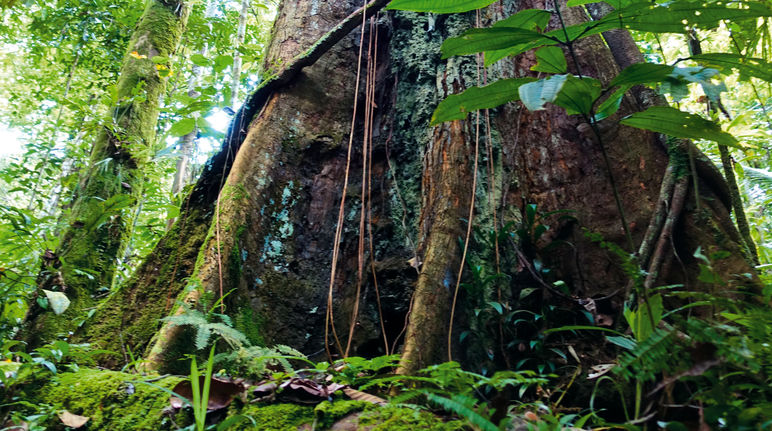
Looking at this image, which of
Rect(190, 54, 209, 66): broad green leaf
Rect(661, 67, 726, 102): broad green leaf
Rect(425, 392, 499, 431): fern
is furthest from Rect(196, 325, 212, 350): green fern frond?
Rect(190, 54, 209, 66): broad green leaf

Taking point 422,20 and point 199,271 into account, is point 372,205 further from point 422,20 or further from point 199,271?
point 422,20

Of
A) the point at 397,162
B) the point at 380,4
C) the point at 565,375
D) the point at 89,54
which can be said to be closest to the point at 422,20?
the point at 380,4

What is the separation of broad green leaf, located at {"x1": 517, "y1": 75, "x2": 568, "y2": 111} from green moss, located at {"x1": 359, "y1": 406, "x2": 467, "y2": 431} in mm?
899

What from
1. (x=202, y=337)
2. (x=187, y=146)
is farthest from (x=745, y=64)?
(x=187, y=146)

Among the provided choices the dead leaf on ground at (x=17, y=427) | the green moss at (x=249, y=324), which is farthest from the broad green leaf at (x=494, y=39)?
the dead leaf on ground at (x=17, y=427)

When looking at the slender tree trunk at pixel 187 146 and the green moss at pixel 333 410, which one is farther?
the slender tree trunk at pixel 187 146

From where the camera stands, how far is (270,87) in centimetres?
321

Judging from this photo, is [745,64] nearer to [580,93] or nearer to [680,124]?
[680,124]

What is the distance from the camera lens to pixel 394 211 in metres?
2.82

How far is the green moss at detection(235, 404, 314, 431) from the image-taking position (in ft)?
4.41

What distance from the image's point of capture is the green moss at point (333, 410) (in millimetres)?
1362

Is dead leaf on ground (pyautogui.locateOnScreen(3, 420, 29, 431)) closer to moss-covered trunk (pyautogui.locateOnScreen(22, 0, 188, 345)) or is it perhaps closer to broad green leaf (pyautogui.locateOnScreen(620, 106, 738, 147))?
moss-covered trunk (pyautogui.locateOnScreen(22, 0, 188, 345))

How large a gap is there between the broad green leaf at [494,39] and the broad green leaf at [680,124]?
38 centimetres

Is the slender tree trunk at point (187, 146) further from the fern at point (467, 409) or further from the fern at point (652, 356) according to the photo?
the fern at point (652, 356)
